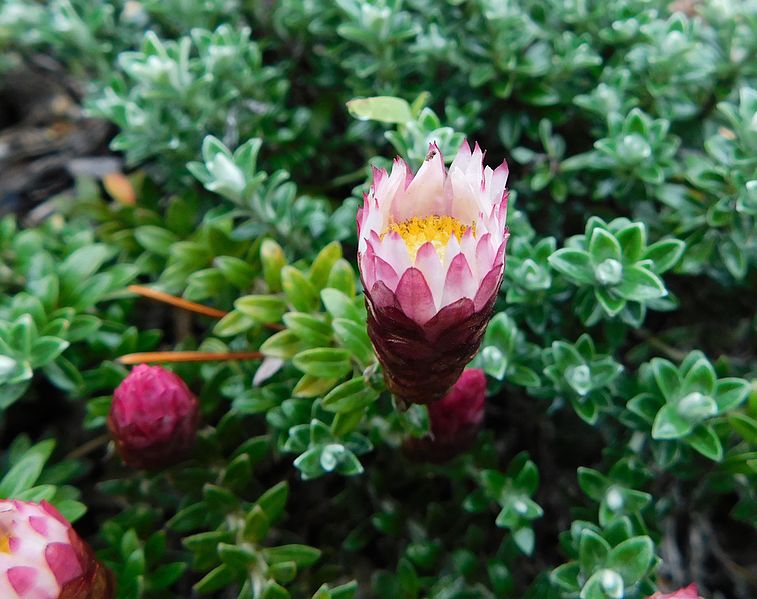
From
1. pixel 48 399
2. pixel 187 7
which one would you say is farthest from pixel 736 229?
pixel 48 399

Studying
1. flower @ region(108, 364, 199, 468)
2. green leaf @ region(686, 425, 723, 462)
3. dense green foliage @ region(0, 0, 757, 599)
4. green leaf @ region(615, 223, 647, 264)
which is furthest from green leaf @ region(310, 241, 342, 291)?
green leaf @ region(686, 425, 723, 462)

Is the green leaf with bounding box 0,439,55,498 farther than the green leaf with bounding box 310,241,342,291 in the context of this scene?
No

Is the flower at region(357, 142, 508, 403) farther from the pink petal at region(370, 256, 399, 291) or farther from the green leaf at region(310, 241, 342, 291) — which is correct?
the green leaf at region(310, 241, 342, 291)

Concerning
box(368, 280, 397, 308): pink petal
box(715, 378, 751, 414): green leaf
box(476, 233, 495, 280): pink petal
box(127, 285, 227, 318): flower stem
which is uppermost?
box(476, 233, 495, 280): pink petal

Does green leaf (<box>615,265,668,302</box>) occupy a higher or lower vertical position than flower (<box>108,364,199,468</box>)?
higher

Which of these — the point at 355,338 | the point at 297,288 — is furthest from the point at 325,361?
the point at 297,288

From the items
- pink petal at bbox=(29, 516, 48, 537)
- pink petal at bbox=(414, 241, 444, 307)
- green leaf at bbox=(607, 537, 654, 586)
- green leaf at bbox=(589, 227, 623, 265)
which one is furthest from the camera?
green leaf at bbox=(589, 227, 623, 265)

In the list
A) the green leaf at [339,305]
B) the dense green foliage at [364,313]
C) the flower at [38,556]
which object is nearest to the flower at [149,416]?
the dense green foliage at [364,313]

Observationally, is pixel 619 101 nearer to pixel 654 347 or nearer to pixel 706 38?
pixel 706 38

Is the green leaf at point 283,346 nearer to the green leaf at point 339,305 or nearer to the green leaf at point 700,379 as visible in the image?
the green leaf at point 339,305
